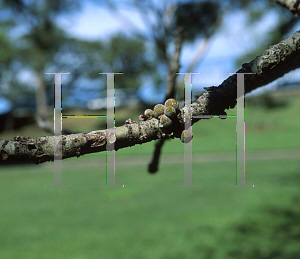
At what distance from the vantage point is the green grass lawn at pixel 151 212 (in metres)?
10.1

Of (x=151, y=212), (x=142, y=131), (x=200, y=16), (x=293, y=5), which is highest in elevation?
(x=200, y=16)

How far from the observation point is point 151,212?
1317 centimetres

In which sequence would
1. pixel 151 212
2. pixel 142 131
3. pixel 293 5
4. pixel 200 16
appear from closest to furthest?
pixel 142 131 → pixel 293 5 → pixel 151 212 → pixel 200 16

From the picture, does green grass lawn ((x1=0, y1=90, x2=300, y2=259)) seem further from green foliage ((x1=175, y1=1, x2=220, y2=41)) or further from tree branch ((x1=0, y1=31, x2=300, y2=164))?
tree branch ((x1=0, y1=31, x2=300, y2=164))

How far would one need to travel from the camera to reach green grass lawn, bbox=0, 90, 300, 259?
10117mm

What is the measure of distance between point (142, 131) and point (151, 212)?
12.2 metres

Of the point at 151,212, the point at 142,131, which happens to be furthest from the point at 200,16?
the point at 142,131

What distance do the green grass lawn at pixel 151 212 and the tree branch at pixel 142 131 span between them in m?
8.85

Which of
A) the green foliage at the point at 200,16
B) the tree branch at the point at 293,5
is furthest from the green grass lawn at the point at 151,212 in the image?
the tree branch at the point at 293,5

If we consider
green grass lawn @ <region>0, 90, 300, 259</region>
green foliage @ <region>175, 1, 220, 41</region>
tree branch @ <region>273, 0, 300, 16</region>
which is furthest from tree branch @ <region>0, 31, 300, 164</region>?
green foliage @ <region>175, 1, 220, 41</region>

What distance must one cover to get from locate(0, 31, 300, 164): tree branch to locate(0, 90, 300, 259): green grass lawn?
885cm

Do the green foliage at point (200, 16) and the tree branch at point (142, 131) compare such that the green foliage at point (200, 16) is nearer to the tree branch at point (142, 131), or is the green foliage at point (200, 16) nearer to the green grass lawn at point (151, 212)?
the green grass lawn at point (151, 212)

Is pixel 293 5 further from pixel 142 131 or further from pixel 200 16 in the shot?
pixel 200 16

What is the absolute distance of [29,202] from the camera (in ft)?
48.4
